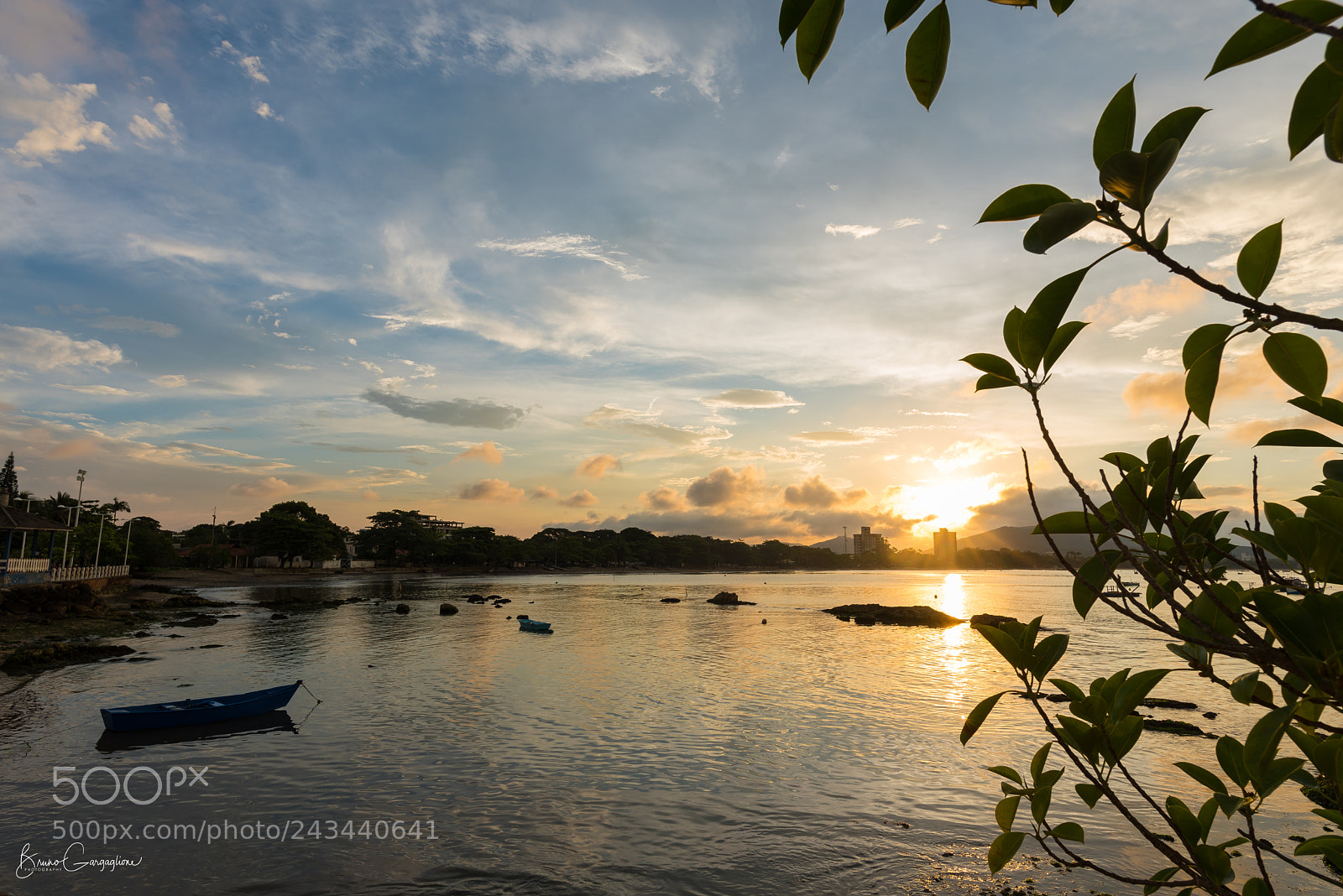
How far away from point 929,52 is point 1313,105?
78cm

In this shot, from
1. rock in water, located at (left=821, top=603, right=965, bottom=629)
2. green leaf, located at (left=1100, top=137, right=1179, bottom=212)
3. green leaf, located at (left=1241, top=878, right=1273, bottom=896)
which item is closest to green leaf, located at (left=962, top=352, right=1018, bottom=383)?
green leaf, located at (left=1100, top=137, right=1179, bottom=212)

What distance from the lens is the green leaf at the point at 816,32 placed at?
118 centimetres

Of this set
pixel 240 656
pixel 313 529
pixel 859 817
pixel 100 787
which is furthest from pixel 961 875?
pixel 313 529

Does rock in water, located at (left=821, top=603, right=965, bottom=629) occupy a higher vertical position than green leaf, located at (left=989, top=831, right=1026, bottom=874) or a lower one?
lower

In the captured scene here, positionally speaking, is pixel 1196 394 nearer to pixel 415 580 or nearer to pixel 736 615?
pixel 736 615

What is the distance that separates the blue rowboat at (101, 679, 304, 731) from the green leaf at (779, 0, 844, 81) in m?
25.5

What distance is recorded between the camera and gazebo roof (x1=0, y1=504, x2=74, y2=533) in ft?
150

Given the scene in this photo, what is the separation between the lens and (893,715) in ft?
82.8

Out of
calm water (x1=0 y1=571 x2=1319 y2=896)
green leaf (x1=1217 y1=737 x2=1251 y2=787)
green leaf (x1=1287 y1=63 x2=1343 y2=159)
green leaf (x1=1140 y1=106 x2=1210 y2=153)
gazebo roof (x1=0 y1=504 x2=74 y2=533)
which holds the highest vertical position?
gazebo roof (x1=0 y1=504 x2=74 y2=533)

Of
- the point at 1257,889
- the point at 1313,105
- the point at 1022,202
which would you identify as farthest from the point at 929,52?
the point at 1257,889

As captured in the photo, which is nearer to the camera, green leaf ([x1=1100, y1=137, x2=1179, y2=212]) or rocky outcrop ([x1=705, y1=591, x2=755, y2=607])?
green leaf ([x1=1100, y1=137, x2=1179, y2=212])

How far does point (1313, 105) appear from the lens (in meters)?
1.32
